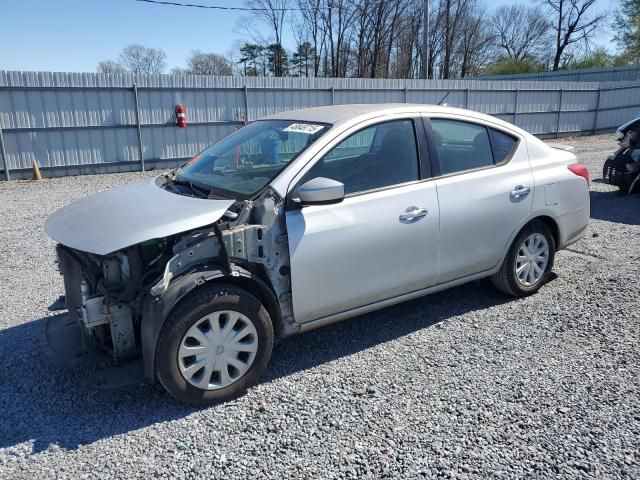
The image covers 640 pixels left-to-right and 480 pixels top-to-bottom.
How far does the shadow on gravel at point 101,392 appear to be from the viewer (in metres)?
3.03

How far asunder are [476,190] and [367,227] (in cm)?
118

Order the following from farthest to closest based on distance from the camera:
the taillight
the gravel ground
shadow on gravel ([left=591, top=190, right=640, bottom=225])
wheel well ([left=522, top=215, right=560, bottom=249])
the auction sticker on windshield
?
shadow on gravel ([left=591, top=190, right=640, bottom=225]) < the taillight < wheel well ([left=522, top=215, right=560, bottom=249]) < the auction sticker on windshield < the gravel ground

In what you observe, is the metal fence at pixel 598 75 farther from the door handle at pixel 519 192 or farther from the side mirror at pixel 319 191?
the side mirror at pixel 319 191

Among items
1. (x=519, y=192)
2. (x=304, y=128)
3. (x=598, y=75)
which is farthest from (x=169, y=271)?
(x=598, y=75)

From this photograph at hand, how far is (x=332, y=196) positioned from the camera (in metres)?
3.35

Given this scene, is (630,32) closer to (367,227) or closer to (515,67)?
(515,67)

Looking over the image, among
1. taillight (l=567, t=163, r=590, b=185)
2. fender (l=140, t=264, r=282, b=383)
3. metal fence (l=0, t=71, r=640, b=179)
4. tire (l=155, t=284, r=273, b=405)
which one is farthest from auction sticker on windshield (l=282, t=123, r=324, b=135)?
metal fence (l=0, t=71, r=640, b=179)

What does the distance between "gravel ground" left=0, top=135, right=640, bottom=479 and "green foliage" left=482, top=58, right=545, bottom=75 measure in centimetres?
5083

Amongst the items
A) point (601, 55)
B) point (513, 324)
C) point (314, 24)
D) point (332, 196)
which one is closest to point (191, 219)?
point (332, 196)

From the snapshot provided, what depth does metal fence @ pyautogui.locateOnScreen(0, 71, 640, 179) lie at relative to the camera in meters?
12.4

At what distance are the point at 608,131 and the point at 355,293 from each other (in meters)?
25.0

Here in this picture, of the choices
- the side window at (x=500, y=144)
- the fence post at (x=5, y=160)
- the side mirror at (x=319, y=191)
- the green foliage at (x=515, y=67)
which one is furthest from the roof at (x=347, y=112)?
the green foliage at (x=515, y=67)

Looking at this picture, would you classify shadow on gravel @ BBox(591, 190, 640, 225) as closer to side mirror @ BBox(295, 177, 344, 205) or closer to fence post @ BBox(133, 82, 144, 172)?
side mirror @ BBox(295, 177, 344, 205)

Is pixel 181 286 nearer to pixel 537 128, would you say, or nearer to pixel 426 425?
pixel 426 425
